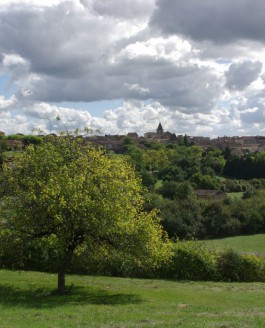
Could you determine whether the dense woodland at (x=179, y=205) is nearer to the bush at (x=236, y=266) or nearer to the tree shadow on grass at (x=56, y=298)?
the bush at (x=236, y=266)

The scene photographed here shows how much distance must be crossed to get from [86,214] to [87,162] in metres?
2.60

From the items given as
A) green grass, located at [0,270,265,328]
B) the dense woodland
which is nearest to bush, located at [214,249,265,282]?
the dense woodland

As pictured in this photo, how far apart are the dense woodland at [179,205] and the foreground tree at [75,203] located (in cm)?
20

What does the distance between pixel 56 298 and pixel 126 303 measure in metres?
2.79

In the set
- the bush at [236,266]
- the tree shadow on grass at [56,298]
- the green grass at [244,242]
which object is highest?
the tree shadow on grass at [56,298]

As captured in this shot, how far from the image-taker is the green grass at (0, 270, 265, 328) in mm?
12975

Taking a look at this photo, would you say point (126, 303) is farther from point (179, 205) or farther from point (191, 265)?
point (179, 205)

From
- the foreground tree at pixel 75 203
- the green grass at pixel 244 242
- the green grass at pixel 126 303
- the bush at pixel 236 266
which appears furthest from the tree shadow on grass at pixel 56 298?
the green grass at pixel 244 242

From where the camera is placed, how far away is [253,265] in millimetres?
28969

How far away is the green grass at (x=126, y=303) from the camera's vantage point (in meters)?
13.0

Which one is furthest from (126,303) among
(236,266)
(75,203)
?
(236,266)

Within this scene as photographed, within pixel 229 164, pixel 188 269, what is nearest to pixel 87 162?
pixel 188 269

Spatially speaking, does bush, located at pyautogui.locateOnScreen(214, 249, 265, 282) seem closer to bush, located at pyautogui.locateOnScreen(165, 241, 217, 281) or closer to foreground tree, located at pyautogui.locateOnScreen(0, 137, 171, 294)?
bush, located at pyautogui.locateOnScreen(165, 241, 217, 281)

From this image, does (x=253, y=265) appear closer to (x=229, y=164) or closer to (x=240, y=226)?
(x=240, y=226)
